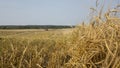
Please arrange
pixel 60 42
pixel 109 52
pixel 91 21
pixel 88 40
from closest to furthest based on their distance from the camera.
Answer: pixel 109 52 < pixel 88 40 < pixel 91 21 < pixel 60 42

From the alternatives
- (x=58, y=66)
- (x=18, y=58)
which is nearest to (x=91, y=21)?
(x=58, y=66)

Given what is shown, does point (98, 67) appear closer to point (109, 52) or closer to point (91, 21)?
point (109, 52)

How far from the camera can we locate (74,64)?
377 centimetres

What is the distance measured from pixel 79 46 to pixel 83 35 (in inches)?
7.0

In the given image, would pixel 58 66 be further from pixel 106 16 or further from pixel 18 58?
pixel 18 58

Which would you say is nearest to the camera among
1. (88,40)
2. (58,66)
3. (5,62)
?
(88,40)

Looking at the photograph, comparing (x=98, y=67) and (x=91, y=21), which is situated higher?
(x=91, y=21)

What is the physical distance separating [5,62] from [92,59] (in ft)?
6.80

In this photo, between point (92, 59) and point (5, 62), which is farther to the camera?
point (5, 62)

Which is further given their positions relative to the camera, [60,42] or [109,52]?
[60,42]

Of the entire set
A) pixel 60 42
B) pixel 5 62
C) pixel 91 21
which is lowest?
pixel 5 62

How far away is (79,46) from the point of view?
12.8ft

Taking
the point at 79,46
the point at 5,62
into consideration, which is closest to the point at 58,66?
the point at 79,46

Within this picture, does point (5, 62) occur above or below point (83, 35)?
below
